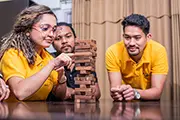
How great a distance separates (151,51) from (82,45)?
85 cm

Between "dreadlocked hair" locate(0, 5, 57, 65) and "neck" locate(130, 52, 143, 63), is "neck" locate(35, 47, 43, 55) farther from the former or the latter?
"neck" locate(130, 52, 143, 63)

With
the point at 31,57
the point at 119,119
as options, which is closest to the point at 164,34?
the point at 31,57

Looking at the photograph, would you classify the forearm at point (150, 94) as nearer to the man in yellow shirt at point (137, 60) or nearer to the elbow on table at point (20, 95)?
the man in yellow shirt at point (137, 60)

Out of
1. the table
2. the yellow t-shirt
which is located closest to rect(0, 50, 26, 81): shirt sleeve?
the yellow t-shirt

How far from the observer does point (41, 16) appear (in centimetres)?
129

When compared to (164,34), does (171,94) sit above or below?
below

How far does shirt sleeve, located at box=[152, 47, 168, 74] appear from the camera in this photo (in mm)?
1651

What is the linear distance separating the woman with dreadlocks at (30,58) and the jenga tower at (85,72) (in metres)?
0.11

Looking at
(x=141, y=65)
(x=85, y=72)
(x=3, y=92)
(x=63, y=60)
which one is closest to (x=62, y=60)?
(x=63, y=60)

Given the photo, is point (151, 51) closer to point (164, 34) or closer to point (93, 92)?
point (164, 34)

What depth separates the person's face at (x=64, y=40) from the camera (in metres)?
1.85

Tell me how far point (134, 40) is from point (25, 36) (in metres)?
0.73

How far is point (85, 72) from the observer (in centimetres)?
95

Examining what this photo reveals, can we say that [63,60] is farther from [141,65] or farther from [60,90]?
[141,65]
